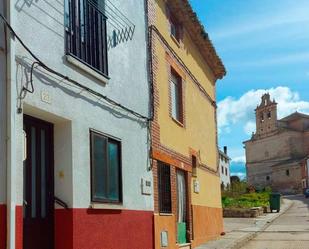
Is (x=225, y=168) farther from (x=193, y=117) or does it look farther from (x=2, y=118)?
(x=2, y=118)

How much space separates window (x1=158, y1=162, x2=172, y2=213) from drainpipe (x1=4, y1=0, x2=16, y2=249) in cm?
610

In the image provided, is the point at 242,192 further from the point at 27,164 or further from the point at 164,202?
the point at 27,164

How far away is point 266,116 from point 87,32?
10285cm

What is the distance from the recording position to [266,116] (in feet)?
360

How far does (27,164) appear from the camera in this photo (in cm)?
757

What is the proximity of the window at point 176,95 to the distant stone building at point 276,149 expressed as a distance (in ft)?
260

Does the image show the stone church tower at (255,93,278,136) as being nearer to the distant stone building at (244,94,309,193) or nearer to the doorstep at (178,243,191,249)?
the distant stone building at (244,94,309,193)

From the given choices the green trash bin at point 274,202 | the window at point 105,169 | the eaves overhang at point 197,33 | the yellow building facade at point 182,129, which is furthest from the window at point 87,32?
the green trash bin at point 274,202

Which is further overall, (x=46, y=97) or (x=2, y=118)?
(x=46, y=97)

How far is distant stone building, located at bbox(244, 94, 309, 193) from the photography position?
9431 cm

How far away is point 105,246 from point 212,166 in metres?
11.0

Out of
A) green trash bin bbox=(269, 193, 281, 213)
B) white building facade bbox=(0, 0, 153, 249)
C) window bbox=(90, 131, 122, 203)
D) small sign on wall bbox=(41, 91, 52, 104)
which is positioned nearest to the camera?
white building facade bbox=(0, 0, 153, 249)

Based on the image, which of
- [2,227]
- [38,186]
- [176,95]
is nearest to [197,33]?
[176,95]

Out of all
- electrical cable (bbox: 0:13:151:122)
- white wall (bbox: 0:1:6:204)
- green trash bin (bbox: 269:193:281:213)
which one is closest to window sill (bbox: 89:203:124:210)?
electrical cable (bbox: 0:13:151:122)
